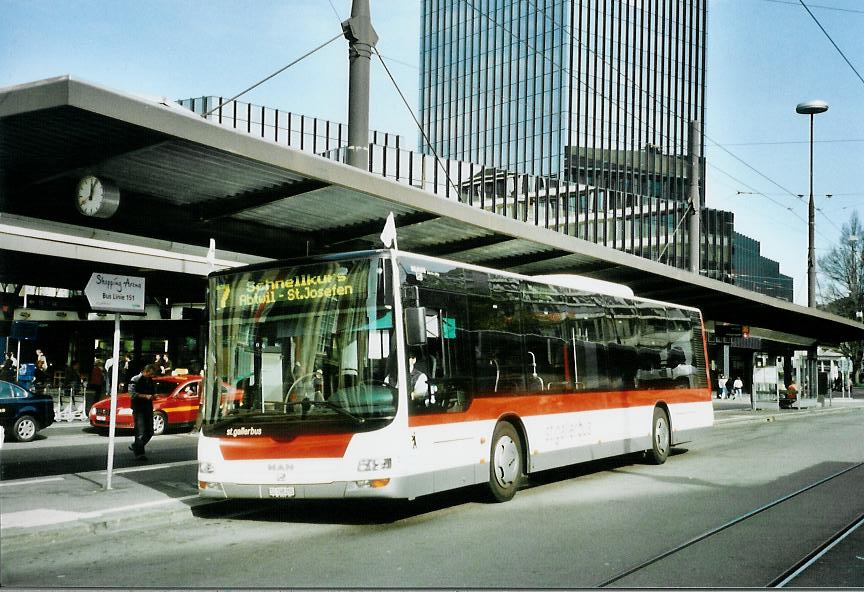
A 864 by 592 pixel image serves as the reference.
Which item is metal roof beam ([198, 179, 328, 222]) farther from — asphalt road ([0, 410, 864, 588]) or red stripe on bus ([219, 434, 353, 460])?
asphalt road ([0, 410, 864, 588])

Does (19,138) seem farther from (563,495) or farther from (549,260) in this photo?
(549,260)

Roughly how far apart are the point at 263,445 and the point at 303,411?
0.57 m

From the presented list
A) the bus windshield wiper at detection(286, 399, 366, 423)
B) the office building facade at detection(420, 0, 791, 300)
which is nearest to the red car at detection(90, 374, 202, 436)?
the bus windshield wiper at detection(286, 399, 366, 423)

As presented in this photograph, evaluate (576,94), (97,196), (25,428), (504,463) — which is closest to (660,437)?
(504,463)

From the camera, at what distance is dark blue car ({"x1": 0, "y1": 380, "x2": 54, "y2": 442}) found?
1947 centimetres

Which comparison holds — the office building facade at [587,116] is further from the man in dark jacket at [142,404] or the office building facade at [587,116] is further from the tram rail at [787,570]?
the tram rail at [787,570]

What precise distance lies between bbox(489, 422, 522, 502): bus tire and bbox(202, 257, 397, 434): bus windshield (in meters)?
2.18

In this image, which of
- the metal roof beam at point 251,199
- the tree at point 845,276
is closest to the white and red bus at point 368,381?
the metal roof beam at point 251,199

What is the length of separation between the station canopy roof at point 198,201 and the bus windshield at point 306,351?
1675mm

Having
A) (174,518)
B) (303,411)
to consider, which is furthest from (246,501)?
(303,411)

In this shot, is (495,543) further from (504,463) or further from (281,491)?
(504,463)

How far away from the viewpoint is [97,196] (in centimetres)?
1103

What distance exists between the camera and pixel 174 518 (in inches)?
384

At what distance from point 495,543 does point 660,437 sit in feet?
27.7
